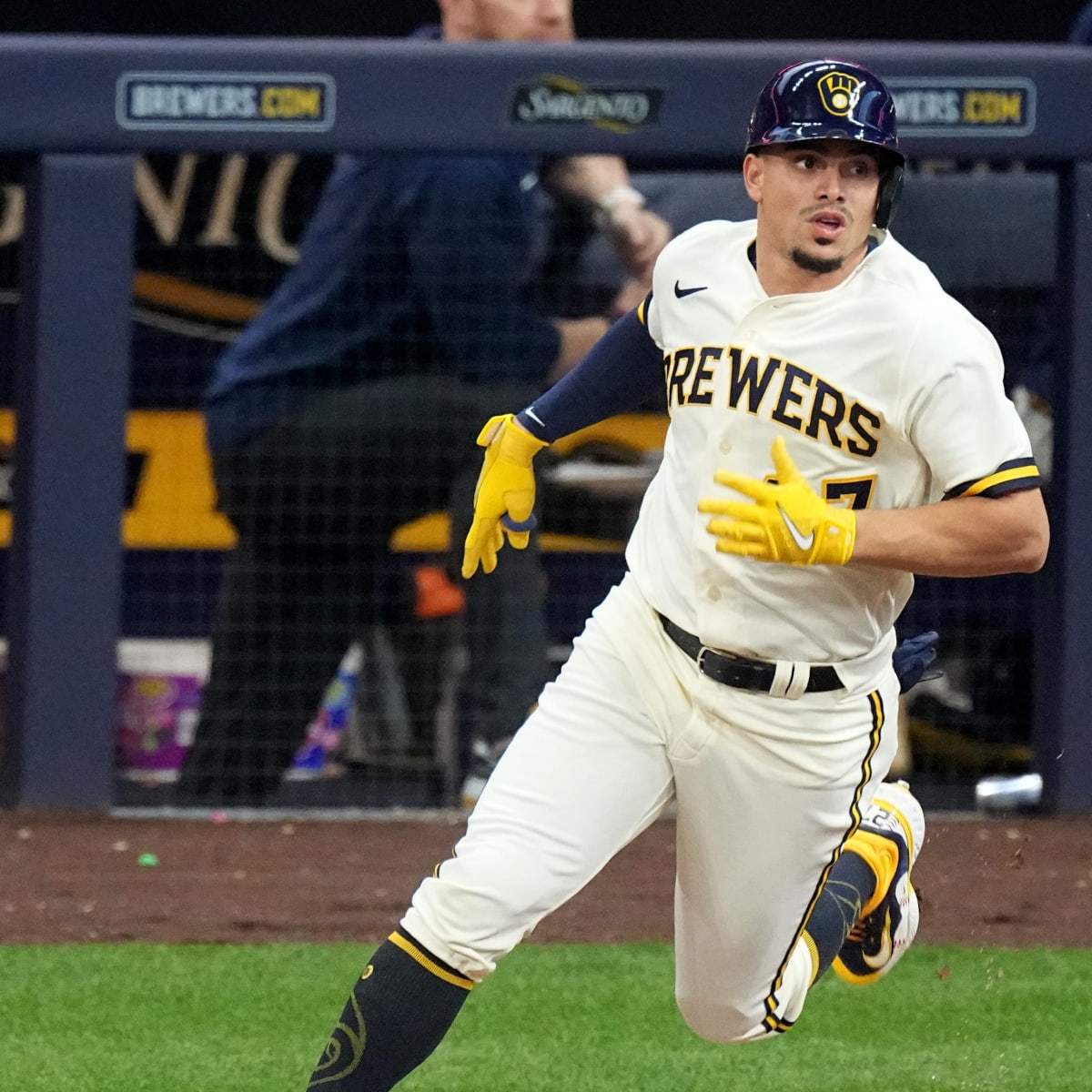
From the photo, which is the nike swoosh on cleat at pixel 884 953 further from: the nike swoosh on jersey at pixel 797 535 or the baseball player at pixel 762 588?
the nike swoosh on jersey at pixel 797 535

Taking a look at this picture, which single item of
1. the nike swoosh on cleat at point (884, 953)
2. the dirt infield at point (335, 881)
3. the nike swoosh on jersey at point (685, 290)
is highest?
the nike swoosh on jersey at point (685, 290)

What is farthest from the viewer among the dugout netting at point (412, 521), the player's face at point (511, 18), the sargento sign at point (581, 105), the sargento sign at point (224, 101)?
the dugout netting at point (412, 521)

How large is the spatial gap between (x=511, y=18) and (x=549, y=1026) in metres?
3.23

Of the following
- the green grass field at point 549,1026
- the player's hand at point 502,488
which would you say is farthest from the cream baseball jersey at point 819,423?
the green grass field at point 549,1026

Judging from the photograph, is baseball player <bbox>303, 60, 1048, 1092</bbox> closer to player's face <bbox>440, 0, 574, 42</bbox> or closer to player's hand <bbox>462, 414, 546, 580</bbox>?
player's hand <bbox>462, 414, 546, 580</bbox>

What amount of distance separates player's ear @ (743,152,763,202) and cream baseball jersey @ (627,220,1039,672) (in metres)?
0.10

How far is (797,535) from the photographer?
2.94 m

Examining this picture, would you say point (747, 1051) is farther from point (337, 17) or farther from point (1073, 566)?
point (337, 17)

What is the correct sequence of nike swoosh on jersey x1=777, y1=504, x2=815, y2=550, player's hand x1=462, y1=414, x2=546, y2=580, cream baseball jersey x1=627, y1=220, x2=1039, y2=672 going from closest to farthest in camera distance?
nike swoosh on jersey x1=777, y1=504, x2=815, y2=550, cream baseball jersey x1=627, y1=220, x2=1039, y2=672, player's hand x1=462, y1=414, x2=546, y2=580

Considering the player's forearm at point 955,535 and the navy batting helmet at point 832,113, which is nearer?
the player's forearm at point 955,535

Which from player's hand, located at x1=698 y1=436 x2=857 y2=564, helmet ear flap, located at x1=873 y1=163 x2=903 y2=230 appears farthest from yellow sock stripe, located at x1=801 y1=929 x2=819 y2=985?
helmet ear flap, located at x1=873 y1=163 x2=903 y2=230

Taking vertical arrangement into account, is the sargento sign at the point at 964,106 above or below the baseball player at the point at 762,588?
above

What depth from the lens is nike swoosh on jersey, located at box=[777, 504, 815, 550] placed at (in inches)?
116

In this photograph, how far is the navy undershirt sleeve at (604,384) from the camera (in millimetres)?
3570
